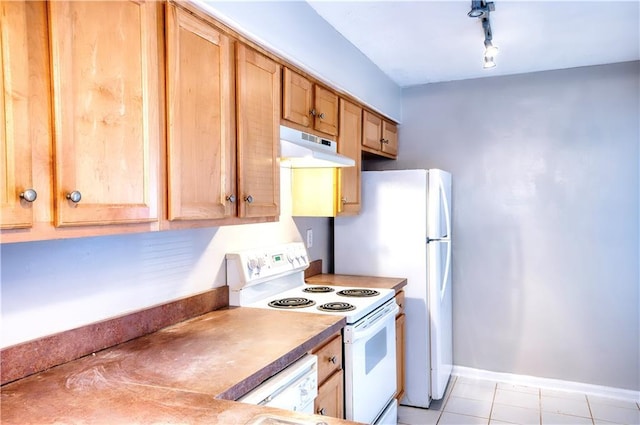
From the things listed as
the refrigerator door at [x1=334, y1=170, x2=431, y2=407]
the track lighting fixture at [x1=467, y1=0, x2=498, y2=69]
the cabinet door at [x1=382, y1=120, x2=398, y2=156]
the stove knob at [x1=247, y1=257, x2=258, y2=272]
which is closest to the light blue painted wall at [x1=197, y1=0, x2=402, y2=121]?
the cabinet door at [x1=382, y1=120, x2=398, y2=156]

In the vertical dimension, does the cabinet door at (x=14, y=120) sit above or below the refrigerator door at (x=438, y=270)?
above

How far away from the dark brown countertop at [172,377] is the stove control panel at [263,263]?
352 millimetres

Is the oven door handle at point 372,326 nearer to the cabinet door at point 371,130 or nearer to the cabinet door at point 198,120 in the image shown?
the cabinet door at point 198,120

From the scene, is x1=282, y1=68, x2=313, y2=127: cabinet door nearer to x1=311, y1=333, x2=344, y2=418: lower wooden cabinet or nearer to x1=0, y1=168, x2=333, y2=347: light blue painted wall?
x1=0, y1=168, x2=333, y2=347: light blue painted wall

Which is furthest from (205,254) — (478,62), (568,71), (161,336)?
(568,71)

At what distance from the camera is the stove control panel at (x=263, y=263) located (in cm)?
227

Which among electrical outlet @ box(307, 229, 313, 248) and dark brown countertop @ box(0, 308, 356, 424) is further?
electrical outlet @ box(307, 229, 313, 248)

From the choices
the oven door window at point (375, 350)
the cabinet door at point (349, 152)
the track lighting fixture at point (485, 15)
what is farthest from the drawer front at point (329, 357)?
the track lighting fixture at point (485, 15)

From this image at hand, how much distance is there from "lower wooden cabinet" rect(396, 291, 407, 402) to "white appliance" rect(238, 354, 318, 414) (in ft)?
4.25

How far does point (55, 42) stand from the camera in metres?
1.10

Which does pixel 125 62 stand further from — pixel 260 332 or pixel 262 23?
pixel 260 332

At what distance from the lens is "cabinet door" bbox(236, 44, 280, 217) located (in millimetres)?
1833

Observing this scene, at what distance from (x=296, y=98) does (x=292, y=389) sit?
4.41ft

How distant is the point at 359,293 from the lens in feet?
8.58
